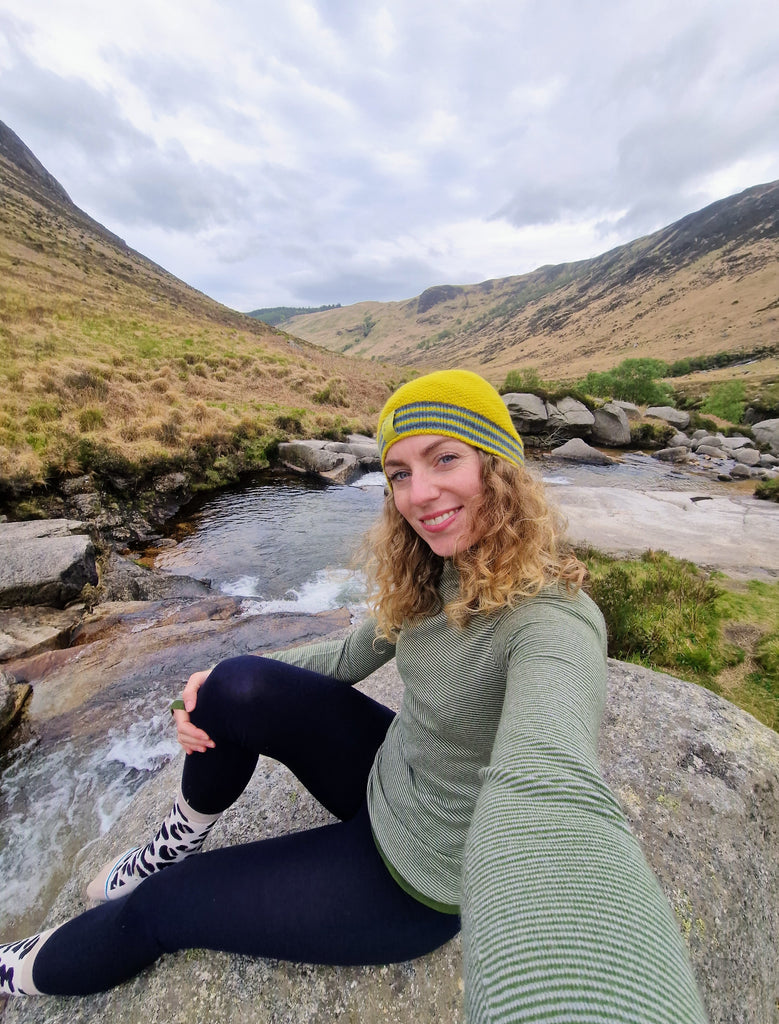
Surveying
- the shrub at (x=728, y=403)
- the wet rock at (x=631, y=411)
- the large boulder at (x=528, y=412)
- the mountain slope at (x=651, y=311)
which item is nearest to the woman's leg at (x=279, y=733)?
the large boulder at (x=528, y=412)

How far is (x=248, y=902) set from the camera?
1462 mm

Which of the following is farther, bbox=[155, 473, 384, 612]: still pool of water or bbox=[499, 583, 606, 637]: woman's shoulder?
bbox=[155, 473, 384, 612]: still pool of water

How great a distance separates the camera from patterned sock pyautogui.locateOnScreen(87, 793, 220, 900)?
5.75 feet

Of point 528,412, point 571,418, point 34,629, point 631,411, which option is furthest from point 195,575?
point 631,411

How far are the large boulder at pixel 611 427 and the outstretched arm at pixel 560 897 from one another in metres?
21.3

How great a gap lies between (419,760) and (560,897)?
0.95m

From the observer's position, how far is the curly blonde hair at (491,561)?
56.3 inches

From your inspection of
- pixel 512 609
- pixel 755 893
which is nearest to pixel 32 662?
pixel 512 609

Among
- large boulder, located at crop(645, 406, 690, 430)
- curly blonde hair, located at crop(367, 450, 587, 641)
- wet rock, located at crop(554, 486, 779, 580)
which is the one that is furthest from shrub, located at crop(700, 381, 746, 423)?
curly blonde hair, located at crop(367, 450, 587, 641)

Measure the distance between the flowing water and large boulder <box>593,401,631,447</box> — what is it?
3.82 metres

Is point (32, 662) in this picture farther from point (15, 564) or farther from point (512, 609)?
point (512, 609)

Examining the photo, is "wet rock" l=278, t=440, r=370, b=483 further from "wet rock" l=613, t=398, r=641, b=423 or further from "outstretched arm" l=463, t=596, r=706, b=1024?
"wet rock" l=613, t=398, r=641, b=423

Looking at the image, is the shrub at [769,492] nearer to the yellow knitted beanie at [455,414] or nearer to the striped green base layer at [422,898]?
the yellow knitted beanie at [455,414]

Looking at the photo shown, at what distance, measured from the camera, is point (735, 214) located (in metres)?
112
